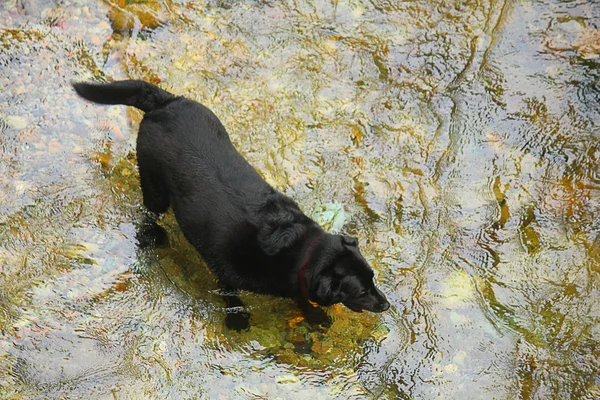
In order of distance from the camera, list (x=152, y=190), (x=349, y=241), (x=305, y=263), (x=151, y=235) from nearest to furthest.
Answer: (x=305, y=263) < (x=349, y=241) < (x=152, y=190) < (x=151, y=235)

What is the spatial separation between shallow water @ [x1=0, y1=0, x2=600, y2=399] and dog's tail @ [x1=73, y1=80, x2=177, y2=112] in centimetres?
83

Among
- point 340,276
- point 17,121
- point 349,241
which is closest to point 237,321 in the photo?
point 340,276

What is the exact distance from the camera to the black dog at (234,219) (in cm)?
350

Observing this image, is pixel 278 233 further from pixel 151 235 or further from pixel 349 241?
pixel 151 235

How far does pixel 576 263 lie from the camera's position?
4.14 meters

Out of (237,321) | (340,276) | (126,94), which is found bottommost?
(237,321)

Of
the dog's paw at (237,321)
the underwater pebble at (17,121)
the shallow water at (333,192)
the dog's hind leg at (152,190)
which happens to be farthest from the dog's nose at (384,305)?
the underwater pebble at (17,121)

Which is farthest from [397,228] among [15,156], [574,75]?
[15,156]

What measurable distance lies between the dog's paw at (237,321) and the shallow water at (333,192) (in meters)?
0.06

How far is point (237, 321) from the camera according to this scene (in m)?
3.79

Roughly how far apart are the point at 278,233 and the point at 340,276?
18.0 inches

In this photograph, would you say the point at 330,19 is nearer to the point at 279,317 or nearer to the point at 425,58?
the point at 425,58

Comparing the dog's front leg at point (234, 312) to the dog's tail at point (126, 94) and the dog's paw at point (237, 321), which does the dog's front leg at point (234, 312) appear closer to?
the dog's paw at point (237, 321)

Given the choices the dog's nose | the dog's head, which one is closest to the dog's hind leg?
the dog's head
